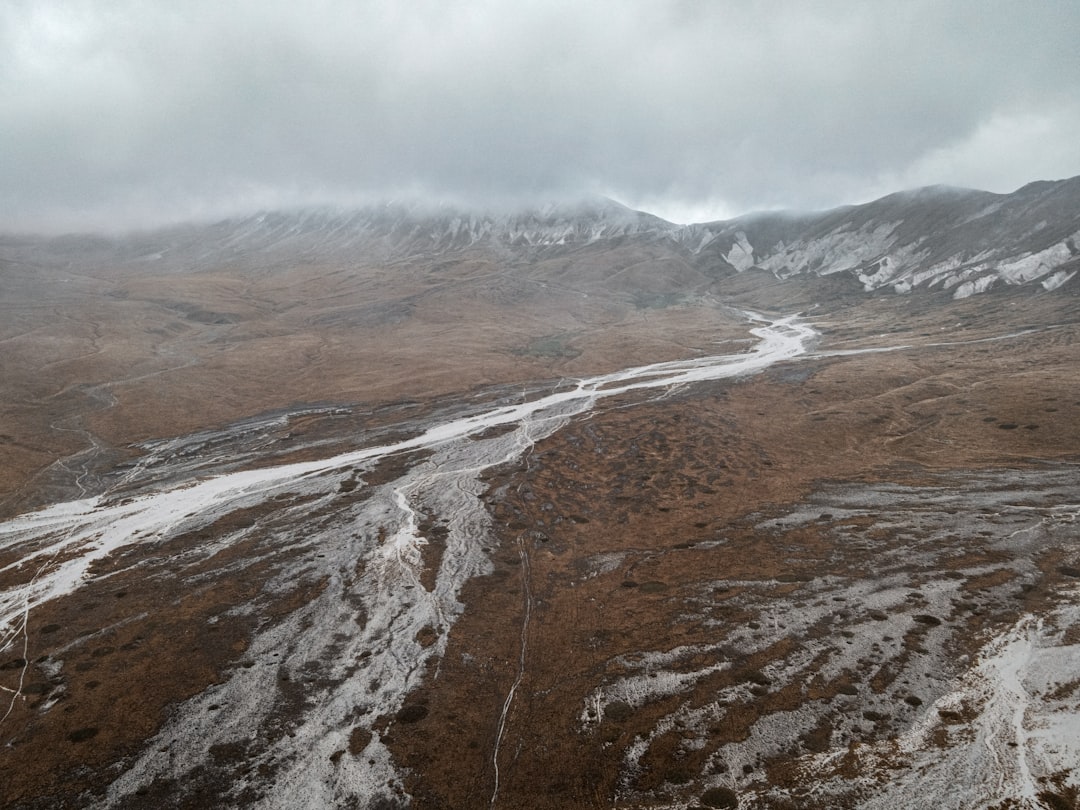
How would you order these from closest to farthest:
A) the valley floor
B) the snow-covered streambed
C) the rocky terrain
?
the valley floor < the rocky terrain < the snow-covered streambed

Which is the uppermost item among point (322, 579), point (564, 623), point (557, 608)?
point (322, 579)

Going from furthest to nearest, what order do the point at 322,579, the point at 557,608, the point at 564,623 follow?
the point at 322,579
the point at 557,608
the point at 564,623

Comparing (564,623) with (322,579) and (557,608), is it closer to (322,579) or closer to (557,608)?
(557,608)

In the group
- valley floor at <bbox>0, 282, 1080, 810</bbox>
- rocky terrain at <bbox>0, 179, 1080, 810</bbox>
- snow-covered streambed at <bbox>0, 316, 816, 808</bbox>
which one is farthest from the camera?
snow-covered streambed at <bbox>0, 316, 816, 808</bbox>

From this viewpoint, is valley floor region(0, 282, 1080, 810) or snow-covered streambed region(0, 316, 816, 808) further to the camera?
snow-covered streambed region(0, 316, 816, 808)

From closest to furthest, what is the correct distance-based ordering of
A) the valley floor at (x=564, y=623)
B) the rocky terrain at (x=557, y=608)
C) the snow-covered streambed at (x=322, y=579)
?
the valley floor at (x=564, y=623) < the rocky terrain at (x=557, y=608) < the snow-covered streambed at (x=322, y=579)

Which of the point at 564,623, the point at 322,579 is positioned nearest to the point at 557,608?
the point at 564,623

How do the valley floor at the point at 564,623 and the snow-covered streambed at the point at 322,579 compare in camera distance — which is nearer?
the valley floor at the point at 564,623

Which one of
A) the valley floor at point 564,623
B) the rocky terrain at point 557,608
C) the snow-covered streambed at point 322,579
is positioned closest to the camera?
the valley floor at point 564,623

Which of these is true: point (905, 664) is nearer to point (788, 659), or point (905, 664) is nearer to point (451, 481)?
point (788, 659)
